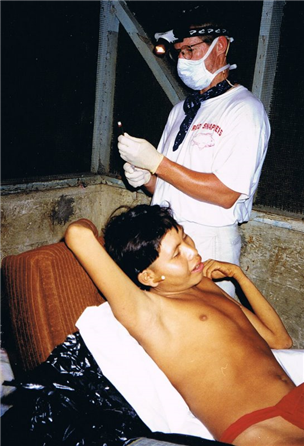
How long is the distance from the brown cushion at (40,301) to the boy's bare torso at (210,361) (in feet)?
1.12

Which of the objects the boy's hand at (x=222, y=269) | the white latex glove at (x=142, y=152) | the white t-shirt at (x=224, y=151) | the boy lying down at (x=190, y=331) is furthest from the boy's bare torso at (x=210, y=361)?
the white latex glove at (x=142, y=152)

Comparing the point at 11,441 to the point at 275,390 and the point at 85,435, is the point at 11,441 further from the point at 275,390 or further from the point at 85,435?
the point at 275,390

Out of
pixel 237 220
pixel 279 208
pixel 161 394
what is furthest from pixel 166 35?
pixel 161 394

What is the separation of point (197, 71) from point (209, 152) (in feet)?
1.87

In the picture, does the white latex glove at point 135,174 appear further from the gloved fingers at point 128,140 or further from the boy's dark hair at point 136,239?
the boy's dark hair at point 136,239

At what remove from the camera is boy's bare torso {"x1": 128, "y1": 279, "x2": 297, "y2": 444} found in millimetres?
1590

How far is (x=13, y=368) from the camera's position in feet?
8.07

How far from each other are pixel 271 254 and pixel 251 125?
49.2 inches

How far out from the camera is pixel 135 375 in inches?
65.8

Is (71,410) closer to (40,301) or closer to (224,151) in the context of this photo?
(40,301)

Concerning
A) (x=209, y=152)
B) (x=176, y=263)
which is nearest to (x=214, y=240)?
(x=209, y=152)

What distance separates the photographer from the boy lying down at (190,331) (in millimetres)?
1469

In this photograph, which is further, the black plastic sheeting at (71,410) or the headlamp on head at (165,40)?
the headlamp on head at (165,40)

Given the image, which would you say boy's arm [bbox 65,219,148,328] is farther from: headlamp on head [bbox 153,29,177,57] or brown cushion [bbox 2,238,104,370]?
headlamp on head [bbox 153,29,177,57]
